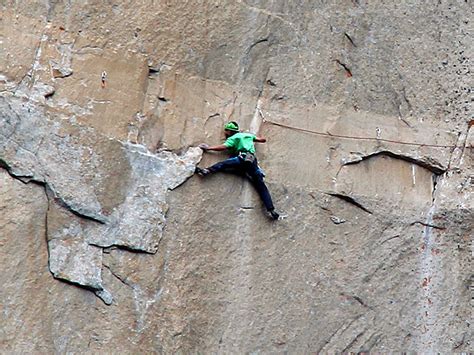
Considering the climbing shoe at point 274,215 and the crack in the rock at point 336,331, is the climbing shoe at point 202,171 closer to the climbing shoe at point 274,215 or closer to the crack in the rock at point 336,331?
the climbing shoe at point 274,215

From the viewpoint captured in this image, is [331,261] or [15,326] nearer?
[15,326]

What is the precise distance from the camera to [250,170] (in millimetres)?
4586

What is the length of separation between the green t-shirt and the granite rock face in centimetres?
12

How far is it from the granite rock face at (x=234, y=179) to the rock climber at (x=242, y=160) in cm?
6

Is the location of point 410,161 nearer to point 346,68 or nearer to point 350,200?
point 350,200

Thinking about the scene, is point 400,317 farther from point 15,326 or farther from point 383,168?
point 15,326

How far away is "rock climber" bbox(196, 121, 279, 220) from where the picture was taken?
452cm

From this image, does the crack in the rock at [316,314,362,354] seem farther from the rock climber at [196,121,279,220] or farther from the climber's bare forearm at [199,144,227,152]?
the climber's bare forearm at [199,144,227,152]

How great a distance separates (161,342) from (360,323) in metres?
1.24

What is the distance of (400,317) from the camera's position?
4.99 metres

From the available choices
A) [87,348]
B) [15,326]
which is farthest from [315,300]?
[15,326]

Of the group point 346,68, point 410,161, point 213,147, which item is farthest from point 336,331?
point 346,68

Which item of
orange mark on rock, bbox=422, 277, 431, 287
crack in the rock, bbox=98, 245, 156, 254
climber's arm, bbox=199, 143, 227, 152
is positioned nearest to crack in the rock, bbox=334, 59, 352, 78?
climber's arm, bbox=199, 143, 227, 152

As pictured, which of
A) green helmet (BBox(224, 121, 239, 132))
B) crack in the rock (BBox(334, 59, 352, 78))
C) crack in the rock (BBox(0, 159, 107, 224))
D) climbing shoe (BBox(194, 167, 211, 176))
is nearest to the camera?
crack in the rock (BBox(0, 159, 107, 224))
